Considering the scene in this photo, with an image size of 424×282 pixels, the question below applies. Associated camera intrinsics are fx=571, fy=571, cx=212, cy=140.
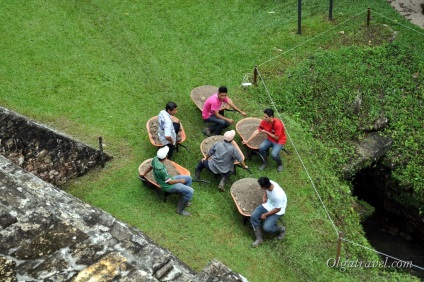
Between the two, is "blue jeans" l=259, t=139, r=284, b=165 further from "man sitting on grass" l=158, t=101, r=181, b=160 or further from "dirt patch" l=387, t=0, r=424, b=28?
"dirt patch" l=387, t=0, r=424, b=28

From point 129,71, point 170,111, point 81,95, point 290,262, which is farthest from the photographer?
point 129,71

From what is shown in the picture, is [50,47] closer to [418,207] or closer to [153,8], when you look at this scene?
[153,8]

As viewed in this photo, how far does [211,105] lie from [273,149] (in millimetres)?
1670

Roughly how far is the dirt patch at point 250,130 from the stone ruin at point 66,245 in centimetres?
472

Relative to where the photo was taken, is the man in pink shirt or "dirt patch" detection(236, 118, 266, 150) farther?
the man in pink shirt

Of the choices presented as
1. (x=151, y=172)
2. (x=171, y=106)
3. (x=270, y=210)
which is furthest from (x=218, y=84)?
(x=270, y=210)

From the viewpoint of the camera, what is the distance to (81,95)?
13539 mm

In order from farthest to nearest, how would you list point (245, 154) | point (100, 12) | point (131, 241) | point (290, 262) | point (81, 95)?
point (100, 12) < point (81, 95) < point (245, 154) < point (290, 262) < point (131, 241)

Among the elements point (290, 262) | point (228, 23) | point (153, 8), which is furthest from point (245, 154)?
point (153, 8)

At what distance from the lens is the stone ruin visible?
6.04 meters

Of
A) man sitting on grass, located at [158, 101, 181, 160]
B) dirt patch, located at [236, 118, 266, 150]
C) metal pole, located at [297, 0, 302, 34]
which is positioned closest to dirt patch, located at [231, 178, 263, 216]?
dirt patch, located at [236, 118, 266, 150]

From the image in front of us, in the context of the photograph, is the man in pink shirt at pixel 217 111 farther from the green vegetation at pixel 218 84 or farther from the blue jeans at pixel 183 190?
the blue jeans at pixel 183 190

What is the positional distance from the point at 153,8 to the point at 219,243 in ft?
28.5

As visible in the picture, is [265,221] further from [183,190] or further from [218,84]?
[218,84]
